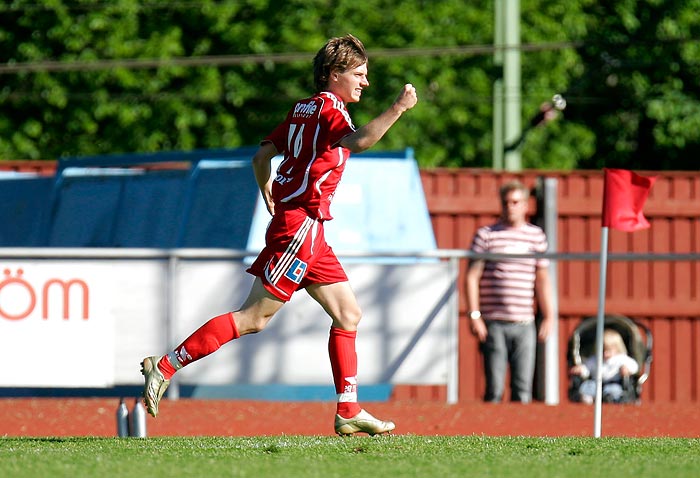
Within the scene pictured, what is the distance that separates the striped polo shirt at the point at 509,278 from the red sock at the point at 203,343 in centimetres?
432

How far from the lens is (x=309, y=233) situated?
6.84m

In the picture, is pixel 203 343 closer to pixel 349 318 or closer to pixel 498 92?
pixel 349 318

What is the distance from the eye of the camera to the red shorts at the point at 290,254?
22.4 feet

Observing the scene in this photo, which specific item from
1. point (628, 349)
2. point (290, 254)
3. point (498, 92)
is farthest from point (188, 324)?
point (498, 92)

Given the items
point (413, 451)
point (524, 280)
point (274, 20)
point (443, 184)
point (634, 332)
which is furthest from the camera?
point (274, 20)

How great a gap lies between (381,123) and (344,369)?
4.36 feet

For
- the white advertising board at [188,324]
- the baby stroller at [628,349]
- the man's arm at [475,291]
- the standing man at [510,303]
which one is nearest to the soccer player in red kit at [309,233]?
the white advertising board at [188,324]

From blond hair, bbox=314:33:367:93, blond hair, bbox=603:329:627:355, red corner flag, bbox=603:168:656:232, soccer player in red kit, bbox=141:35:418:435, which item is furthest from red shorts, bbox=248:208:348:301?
blond hair, bbox=603:329:627:355

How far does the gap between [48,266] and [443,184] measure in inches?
266

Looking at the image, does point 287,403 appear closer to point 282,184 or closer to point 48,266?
point 48,266

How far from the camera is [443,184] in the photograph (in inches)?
635

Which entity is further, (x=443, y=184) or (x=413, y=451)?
(x=443, y=184)

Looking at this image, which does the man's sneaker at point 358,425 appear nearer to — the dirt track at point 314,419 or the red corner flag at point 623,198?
the red corner flag at point 623,198

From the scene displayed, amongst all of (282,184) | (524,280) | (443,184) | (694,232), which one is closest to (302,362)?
(524,280)
